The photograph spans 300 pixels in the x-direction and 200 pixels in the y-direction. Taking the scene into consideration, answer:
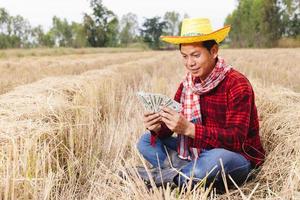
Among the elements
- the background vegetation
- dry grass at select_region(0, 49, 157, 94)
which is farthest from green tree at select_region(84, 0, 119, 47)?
dry grass at select_region(0, 49, 157, 94)

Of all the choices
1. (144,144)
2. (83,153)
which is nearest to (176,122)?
(144,144)

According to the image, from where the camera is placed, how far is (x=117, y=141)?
10.6 feet

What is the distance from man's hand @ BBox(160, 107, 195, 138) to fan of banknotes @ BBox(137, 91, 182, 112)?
35mm

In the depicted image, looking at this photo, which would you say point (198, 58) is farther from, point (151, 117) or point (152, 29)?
point (152, 29)

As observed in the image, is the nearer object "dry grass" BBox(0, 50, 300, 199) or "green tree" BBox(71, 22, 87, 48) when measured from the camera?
"dry grass" BBox(0, 50, 300, 199)

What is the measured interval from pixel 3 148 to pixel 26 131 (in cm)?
23

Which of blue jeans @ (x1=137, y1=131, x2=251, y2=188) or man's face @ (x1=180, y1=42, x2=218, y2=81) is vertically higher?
man's face @ (x1=180, y1=42, x2=218, y2=81)

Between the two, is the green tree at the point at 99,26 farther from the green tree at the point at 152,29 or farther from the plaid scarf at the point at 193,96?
the plaid scarf at the point at 193,96

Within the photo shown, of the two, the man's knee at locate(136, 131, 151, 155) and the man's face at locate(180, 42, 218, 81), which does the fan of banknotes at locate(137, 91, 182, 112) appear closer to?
the man's face at locate(180, 42, 218, 81)

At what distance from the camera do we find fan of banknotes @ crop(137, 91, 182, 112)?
2.29m

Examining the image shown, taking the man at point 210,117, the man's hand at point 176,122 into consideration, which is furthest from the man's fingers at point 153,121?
the man's hand at point 176,122

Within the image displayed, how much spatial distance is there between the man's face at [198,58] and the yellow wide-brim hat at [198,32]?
45 millimetres

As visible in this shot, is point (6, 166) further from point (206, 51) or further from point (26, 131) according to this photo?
point (206, 51)

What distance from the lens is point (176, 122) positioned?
2264 millimetres
